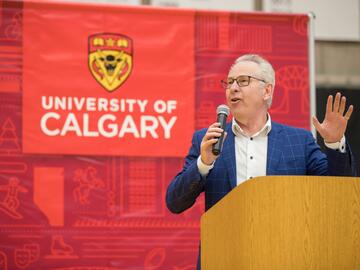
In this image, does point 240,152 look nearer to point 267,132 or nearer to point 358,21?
point 267,132

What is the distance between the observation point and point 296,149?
9.46ft

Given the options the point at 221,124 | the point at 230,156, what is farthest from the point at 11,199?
the point at 221,124

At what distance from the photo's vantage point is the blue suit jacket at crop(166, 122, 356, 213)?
2660 mm

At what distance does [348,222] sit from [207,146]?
55 cm

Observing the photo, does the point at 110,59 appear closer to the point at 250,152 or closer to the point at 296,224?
the point at 250,152

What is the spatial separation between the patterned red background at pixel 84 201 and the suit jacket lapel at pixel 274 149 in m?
1.57

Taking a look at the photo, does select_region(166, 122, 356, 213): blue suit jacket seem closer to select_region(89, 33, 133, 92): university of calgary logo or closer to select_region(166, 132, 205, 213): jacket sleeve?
select_region(166, 132, 205, 213): jacket sleeve

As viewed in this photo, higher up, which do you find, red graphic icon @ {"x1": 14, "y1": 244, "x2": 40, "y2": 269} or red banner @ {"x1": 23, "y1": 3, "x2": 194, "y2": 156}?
red banner @ {"x1": 23, "y1": 3, "x2": 194, "y2": 156}

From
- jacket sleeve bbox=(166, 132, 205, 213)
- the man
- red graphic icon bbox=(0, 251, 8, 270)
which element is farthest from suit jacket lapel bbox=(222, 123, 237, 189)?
red graphic icon bbox=(0, 251, 8, 270)

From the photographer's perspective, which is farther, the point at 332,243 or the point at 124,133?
the point at 124,133

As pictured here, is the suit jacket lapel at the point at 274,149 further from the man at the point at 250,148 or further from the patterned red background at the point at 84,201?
the patterned red background at the point at 84,201

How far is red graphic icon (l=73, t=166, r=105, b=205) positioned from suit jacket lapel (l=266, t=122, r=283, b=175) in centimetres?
167

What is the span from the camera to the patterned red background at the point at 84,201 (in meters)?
4.23

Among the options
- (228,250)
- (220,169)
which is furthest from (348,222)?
(220,169)
